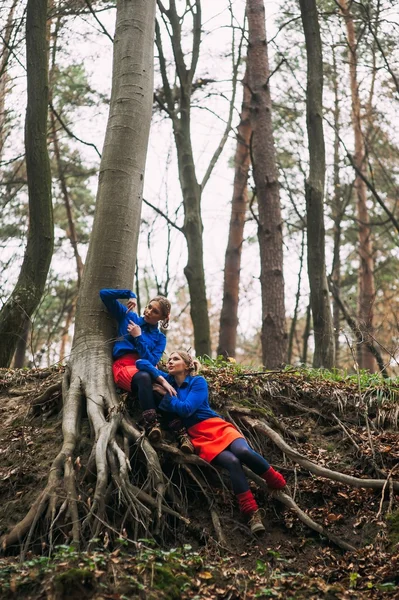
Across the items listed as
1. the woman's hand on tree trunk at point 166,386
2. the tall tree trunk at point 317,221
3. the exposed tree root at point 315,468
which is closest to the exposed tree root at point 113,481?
the exposed tree root at point 315,468

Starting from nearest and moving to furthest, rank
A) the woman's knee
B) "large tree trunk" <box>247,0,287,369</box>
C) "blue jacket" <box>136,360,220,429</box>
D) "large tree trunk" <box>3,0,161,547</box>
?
"large tree trunk" <box>3,0,161,547</box> → the woman's knee → "blue jacket" <box>136,360,220,429</box> → "large tree trunk" <box>247,0,287,369</box>

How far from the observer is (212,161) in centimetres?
1405

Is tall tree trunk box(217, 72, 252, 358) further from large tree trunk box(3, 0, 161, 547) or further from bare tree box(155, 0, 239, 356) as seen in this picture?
large tree trunk box(3, 0, 161, 547)

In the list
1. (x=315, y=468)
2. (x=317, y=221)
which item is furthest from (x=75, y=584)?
(x=317, y=221)

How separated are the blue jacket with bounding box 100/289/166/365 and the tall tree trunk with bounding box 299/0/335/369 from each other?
327cm

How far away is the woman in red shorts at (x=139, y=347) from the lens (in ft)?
18.2

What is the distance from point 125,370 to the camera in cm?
580

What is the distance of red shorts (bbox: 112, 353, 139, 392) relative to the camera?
5.77 meters

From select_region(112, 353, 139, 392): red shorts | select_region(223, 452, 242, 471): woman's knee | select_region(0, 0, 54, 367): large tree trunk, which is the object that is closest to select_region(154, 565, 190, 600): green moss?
select_region(223, 452, 242, 471): woman's knee

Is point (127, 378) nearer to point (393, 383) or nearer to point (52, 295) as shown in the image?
point (393, 383)

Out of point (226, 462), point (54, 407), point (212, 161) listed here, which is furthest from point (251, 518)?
point (212, 161)

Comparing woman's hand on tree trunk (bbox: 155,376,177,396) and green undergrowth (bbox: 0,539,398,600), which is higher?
woman's hand on tree trunk (bbox: 155,376,177,396)

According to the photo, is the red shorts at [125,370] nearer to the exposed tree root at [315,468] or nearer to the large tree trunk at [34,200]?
the exposed tree root at [315,468]

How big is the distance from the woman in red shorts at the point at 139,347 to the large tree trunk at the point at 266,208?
3.40 metres
